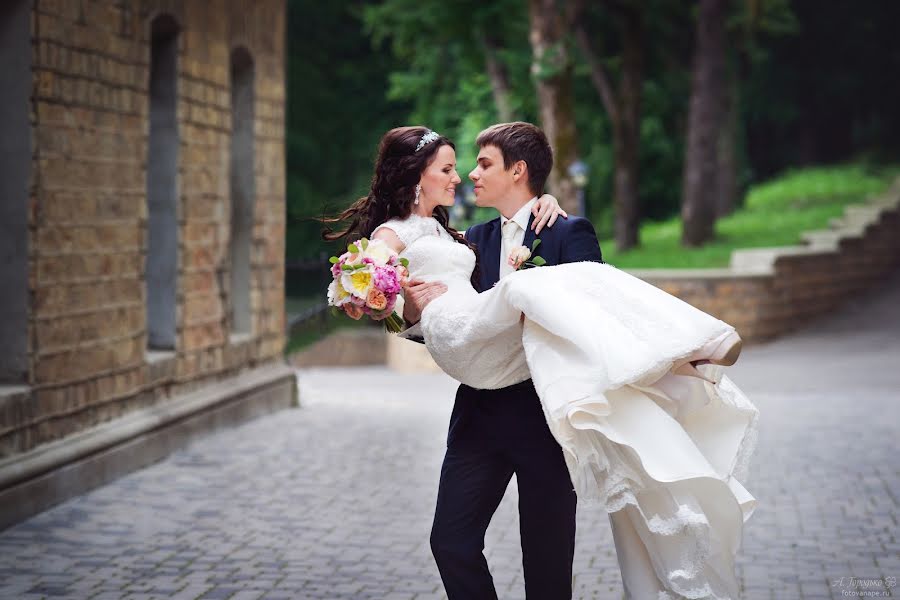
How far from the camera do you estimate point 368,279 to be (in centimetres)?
501

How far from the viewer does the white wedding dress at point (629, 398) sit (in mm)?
4766

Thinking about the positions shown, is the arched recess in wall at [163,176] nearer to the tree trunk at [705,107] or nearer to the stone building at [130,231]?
the stone building at [130,231]

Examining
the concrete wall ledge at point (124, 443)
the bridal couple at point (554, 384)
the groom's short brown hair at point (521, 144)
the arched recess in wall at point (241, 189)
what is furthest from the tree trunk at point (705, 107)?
the groom's short brown hair at point (521, 144)

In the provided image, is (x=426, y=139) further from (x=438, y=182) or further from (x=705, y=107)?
(x=705, y=107)

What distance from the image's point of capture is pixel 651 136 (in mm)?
37656

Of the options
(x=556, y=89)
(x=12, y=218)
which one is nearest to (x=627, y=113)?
(x=556, y=89)

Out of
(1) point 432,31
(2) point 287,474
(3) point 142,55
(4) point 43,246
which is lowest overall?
(2) point 287,474

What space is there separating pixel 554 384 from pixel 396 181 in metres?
1.00

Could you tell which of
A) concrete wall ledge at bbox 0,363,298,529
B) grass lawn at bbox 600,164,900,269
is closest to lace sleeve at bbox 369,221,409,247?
concrete wall ledge at bbox 0,363,298,529

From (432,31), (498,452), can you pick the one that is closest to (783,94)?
(432,31)

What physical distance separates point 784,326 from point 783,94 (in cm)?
2113

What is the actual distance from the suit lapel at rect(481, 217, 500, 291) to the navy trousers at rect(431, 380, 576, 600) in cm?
39

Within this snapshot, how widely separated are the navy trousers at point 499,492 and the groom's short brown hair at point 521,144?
0.74 m

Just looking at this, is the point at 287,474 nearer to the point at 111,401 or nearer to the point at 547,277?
the point at 111,401
